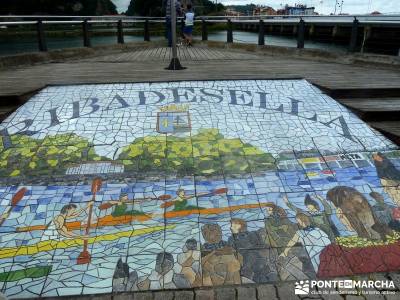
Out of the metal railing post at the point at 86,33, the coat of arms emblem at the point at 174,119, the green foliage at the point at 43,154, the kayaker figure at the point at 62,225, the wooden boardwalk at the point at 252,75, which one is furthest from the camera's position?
the metal railing post at the point at 86,33

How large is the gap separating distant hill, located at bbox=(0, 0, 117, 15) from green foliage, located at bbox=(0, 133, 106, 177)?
3576cm

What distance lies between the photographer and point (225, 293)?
250 centimetres

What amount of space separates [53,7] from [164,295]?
5517 cm

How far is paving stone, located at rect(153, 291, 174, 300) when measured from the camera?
2.46m

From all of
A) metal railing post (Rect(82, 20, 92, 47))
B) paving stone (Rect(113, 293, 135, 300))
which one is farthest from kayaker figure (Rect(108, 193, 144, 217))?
metal railing post (Rect(82, 20, 92, 47))

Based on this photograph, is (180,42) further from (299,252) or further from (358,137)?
(299,252)

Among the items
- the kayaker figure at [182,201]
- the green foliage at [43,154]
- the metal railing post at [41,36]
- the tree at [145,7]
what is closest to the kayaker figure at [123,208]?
the kayaker figure at [182,201]

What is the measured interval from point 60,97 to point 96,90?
514 mm

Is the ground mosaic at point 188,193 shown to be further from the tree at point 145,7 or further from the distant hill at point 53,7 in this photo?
→ the tree at point 145,7

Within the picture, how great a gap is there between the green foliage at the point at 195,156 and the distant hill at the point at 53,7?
3650 cm

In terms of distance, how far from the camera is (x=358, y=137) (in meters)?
4.09

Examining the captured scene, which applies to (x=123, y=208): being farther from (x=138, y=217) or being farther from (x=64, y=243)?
(x=64, y=243)
